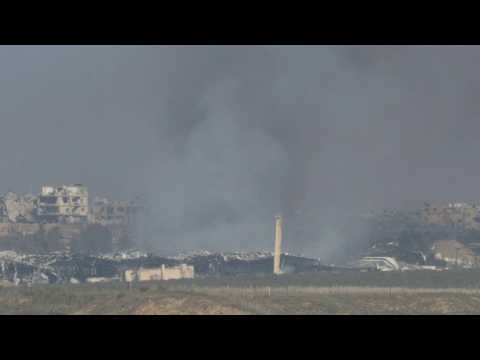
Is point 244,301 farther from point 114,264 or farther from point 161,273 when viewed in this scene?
point 114,264

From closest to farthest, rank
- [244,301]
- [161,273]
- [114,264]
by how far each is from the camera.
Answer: [244,301] → [161,273] → [114,264]

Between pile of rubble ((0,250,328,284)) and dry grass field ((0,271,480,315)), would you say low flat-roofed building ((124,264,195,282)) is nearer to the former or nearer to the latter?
pile of rubble ((0,250,328,284))

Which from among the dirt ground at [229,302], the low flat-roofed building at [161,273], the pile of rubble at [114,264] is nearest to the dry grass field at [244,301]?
the dirt ground at [229,302]

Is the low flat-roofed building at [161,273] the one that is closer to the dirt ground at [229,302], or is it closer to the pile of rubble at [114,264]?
the pile of rubble at [114,264]

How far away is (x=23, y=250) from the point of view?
198 m

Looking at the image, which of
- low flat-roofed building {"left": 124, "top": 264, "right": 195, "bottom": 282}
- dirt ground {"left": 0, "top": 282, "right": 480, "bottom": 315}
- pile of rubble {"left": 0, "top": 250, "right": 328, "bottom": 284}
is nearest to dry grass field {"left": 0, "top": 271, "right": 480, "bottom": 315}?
dirt ground {"left": 0, "top": 282, "right": 480, "bottom": 315}

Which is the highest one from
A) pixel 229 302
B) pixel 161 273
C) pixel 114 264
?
pixel 114 264

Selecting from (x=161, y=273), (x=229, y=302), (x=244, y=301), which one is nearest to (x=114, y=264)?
(x=161, y=273)

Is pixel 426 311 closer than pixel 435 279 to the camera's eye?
Yes
